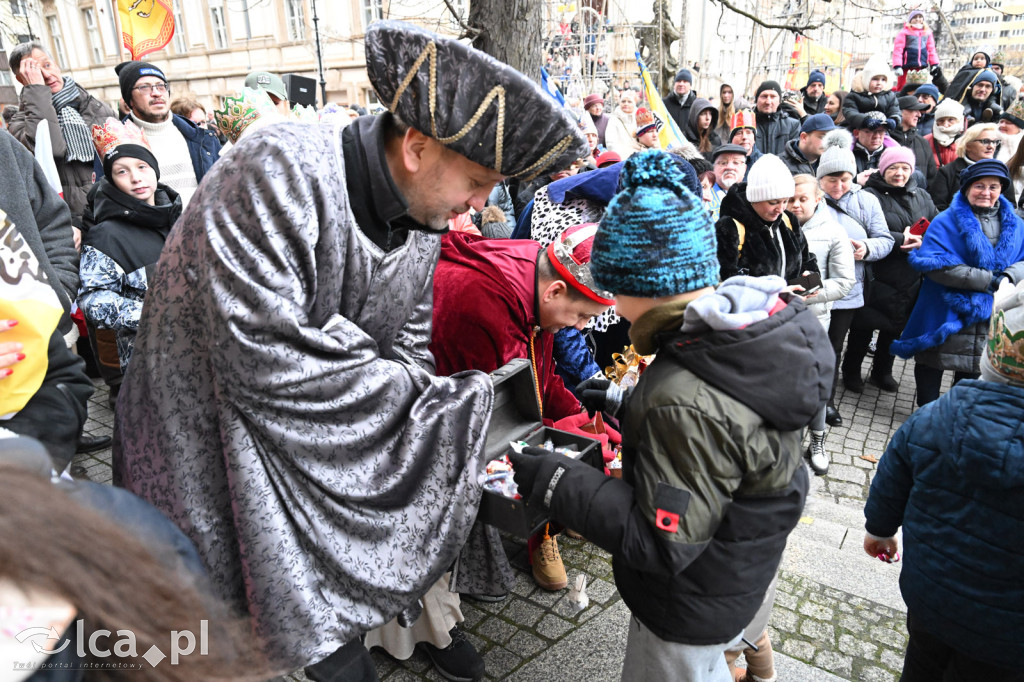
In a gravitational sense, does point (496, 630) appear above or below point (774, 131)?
below

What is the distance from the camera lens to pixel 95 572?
71cm

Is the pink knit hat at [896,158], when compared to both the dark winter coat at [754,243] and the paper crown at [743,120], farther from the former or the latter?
the paper crown at [743,120]

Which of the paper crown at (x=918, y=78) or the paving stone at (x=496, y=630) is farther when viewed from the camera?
the paper crown at (x=918, y=78)

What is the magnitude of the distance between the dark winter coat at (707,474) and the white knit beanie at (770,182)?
105 inches

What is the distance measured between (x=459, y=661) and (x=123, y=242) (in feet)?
8.79

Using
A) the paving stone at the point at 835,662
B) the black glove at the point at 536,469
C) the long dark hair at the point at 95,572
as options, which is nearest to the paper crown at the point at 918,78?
the paving stone at the point at 835,662

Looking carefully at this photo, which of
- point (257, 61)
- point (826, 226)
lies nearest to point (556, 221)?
point (826, 226)

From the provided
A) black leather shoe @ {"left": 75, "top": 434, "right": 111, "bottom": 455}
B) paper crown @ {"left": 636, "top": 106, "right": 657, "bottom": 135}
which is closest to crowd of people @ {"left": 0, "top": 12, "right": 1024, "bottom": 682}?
black leather shoe @ {"left": 75, "top": 434, "right": 111, "bottom": 455}

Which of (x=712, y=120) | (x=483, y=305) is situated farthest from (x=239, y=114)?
(x=712, y=120)

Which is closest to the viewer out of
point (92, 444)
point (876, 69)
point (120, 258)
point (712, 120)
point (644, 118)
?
point (120, 258)

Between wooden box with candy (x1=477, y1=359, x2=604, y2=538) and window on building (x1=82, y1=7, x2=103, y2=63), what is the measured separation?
37.6 m

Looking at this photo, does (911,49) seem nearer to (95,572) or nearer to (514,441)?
(514,441)

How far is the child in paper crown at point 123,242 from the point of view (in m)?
3.43

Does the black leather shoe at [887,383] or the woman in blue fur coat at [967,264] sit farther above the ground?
the woman in blue fur coat at [967,264]
